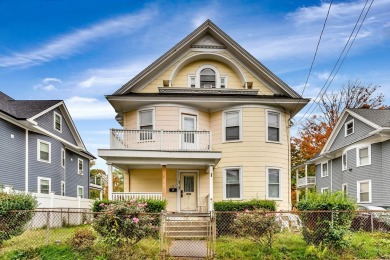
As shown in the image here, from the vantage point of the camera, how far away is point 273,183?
56.5 feet

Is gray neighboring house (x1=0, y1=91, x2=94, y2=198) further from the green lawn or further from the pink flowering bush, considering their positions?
the pink flowering bush

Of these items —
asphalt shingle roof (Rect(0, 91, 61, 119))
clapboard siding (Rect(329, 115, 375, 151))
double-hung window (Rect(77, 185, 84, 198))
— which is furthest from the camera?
double-hung window (Rect(77, 185, 84, 198))

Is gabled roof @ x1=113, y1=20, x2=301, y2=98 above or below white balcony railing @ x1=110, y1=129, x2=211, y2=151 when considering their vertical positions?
above

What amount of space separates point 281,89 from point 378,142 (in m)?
6.63

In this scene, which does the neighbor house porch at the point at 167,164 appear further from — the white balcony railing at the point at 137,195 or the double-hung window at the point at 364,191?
the double-hung window at the point at 364,191

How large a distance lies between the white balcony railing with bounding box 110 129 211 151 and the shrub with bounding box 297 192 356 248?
613 centimetres

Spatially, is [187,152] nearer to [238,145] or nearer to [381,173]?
[238,145]

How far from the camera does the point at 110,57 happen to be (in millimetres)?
19594

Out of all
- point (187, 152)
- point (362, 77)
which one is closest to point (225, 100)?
point (187, 152)

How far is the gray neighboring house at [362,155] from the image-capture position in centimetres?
1911

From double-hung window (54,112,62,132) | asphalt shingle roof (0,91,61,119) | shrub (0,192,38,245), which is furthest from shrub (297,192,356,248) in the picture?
double-hung window (54,112,62,132)

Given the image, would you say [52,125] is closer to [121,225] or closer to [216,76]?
[216,76]

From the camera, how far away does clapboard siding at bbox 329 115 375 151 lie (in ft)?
69.1

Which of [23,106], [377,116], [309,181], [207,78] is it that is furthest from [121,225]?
[309,181]
